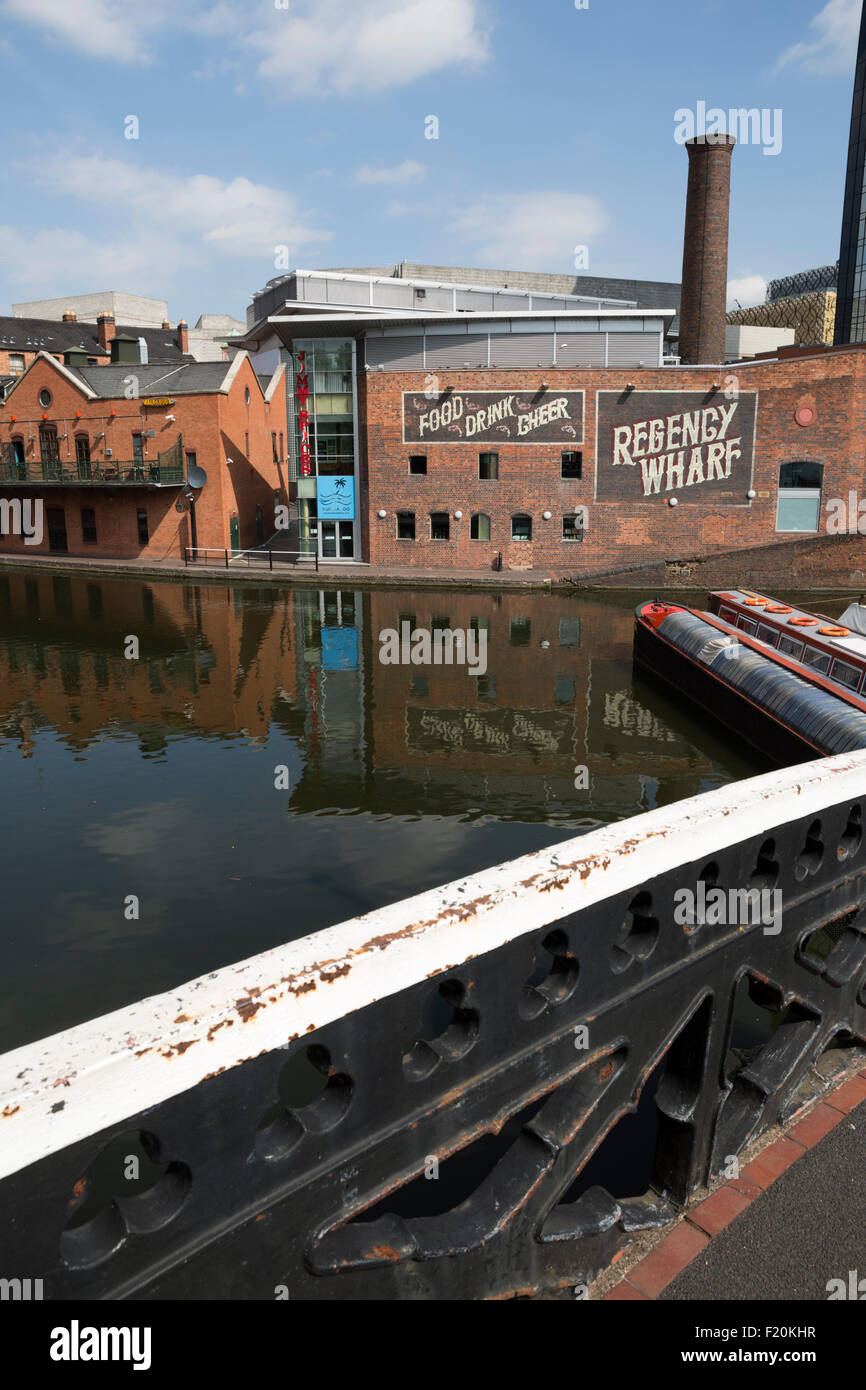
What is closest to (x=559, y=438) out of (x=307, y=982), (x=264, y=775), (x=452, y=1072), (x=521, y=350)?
(x=521, y=350)

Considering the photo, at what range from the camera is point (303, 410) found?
34.7 metres

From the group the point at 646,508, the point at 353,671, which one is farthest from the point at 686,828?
the point at 646,508

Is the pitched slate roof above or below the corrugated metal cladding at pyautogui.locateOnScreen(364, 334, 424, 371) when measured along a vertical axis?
above

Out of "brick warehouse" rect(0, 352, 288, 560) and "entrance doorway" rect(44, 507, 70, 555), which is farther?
"entrance doorway" rect(44, 507, 70, 555)

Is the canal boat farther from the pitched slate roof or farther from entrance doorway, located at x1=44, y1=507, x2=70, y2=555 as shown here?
the pitched slate roof

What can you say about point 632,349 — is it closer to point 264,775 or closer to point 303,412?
point 303,412

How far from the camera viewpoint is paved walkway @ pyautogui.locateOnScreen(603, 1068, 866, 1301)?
9.27ft

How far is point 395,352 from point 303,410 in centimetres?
408

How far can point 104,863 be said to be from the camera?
410 inches

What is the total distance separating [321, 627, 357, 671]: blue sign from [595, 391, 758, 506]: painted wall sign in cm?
1426

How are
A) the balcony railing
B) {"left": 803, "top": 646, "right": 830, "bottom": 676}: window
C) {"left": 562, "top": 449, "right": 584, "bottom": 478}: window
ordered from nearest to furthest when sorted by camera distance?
{"left": 803, "top": 646, "right": 830, "bottom": 676}: window → {"left": 562, "top": 449, "right": 584, "bottom": 478}: window → the balcony railing

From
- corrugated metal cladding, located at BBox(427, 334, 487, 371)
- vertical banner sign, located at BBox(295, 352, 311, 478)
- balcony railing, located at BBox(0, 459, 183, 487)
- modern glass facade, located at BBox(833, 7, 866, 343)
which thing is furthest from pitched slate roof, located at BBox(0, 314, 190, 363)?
modern glass facade, located at BBox(833, 7, 866, 343)

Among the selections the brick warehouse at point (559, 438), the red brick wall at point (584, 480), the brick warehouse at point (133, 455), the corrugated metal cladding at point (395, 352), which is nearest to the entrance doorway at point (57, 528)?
the brick warehouse at point (133, 455)
